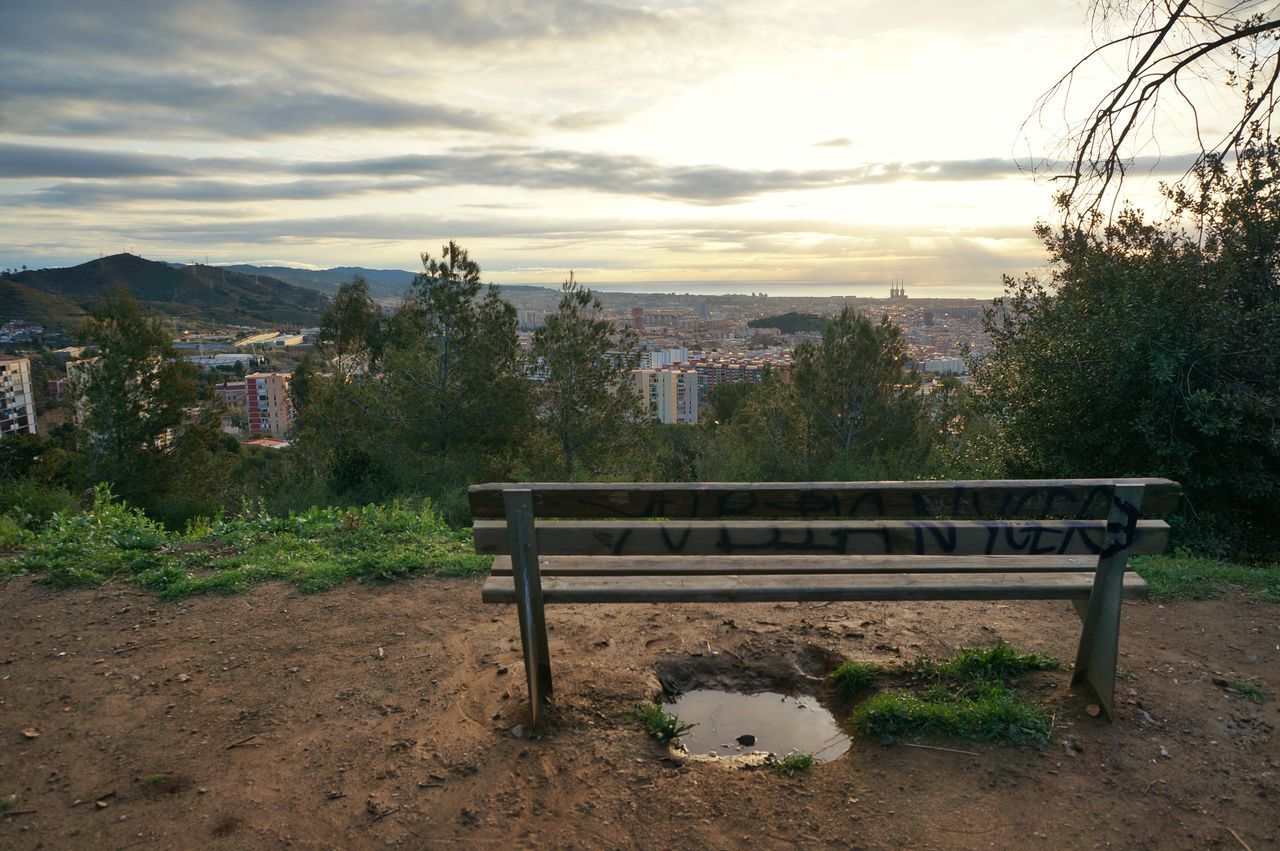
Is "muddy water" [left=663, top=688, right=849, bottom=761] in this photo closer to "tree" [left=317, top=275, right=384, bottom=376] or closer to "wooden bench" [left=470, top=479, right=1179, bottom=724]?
"wooden bench" [left=470, top=479, right=1179, bottom=724]

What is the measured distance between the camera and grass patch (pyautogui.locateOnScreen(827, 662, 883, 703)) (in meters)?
3.38

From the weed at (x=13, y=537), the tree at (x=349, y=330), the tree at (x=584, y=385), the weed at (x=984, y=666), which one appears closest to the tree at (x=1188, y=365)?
the weed at (x=984, y=666)

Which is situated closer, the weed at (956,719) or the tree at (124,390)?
the weed at (956,719)

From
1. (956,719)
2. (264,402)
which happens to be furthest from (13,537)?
(264,402)

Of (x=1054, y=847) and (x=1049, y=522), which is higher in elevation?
(x=1049, y=522)

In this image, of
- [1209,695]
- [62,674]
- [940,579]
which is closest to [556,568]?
[940,579]

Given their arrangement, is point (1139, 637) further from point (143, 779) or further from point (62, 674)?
point (62, 674)

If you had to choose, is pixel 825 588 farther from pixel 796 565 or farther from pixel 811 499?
pixel 811 499

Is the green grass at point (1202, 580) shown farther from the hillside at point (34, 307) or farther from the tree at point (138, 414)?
the hillside at point (34, 307)

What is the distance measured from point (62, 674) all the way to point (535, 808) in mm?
Result: 2393

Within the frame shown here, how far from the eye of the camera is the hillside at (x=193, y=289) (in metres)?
79.7

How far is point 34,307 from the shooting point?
60.7 metres

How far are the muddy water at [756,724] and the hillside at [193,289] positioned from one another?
79574 millimetres

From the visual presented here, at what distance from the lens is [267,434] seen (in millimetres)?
52719
